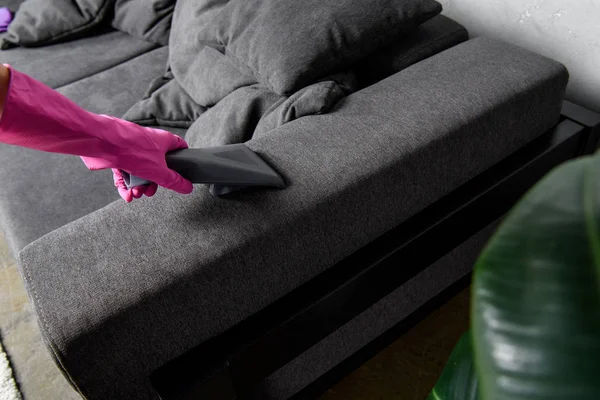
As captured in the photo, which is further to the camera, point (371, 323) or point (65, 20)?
point (65, 20)

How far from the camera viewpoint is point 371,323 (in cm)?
107

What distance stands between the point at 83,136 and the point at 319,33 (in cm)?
58

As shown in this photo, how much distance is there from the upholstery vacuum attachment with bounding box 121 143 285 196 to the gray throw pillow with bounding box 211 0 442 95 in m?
0.32

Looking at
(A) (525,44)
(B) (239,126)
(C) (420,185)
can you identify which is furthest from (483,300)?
(A) (525,44)

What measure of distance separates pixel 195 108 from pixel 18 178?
538mm

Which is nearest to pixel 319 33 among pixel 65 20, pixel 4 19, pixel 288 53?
pixel 288 53

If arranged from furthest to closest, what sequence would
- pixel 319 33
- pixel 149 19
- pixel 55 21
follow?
pixel 55 21 → pixel 149 19 → pixel 319 33

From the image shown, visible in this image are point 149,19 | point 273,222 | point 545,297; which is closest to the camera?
point 545,297

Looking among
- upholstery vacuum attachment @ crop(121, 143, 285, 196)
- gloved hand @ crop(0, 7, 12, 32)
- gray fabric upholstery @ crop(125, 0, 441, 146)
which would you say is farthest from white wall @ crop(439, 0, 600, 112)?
gloved hand @ crop(0, 7, 12, 32)

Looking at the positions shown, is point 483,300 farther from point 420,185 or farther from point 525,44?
point 525,44

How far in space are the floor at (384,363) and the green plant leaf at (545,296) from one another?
108 cm

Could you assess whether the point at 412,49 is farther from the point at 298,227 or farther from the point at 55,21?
the point at 55,21

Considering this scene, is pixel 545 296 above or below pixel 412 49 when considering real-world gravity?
above

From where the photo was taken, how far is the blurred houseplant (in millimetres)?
208
